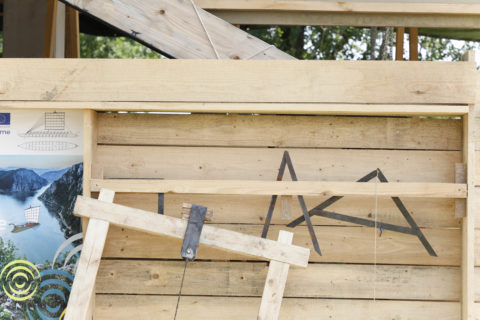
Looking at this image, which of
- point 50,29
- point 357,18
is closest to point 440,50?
point 357,18

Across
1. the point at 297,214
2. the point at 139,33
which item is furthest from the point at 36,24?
the point at 297,214

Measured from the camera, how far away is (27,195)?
9.27ft

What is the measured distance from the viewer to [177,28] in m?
2.93

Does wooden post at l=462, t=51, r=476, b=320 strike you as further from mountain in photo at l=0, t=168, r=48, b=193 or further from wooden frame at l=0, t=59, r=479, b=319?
mountain in photo at l=0, t=168, r=48, b=193

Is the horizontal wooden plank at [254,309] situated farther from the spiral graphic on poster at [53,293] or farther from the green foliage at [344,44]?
the green foliage at [344,44]

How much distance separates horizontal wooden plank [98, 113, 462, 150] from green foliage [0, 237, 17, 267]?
29.1 inches

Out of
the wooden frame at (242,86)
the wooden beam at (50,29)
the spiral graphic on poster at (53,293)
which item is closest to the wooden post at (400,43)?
the wooden frame at (242,86)

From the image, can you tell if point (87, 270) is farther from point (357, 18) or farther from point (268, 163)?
point (357, 18)

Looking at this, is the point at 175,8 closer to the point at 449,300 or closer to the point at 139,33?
the point at 139,33

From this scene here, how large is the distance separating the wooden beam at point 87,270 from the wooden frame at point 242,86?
0.30 m

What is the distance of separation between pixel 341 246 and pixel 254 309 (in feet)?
1.83

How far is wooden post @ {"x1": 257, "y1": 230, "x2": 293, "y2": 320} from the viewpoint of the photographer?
2.30 meters

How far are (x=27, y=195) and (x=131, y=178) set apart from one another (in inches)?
22.7

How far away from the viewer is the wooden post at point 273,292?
7.56 feet
